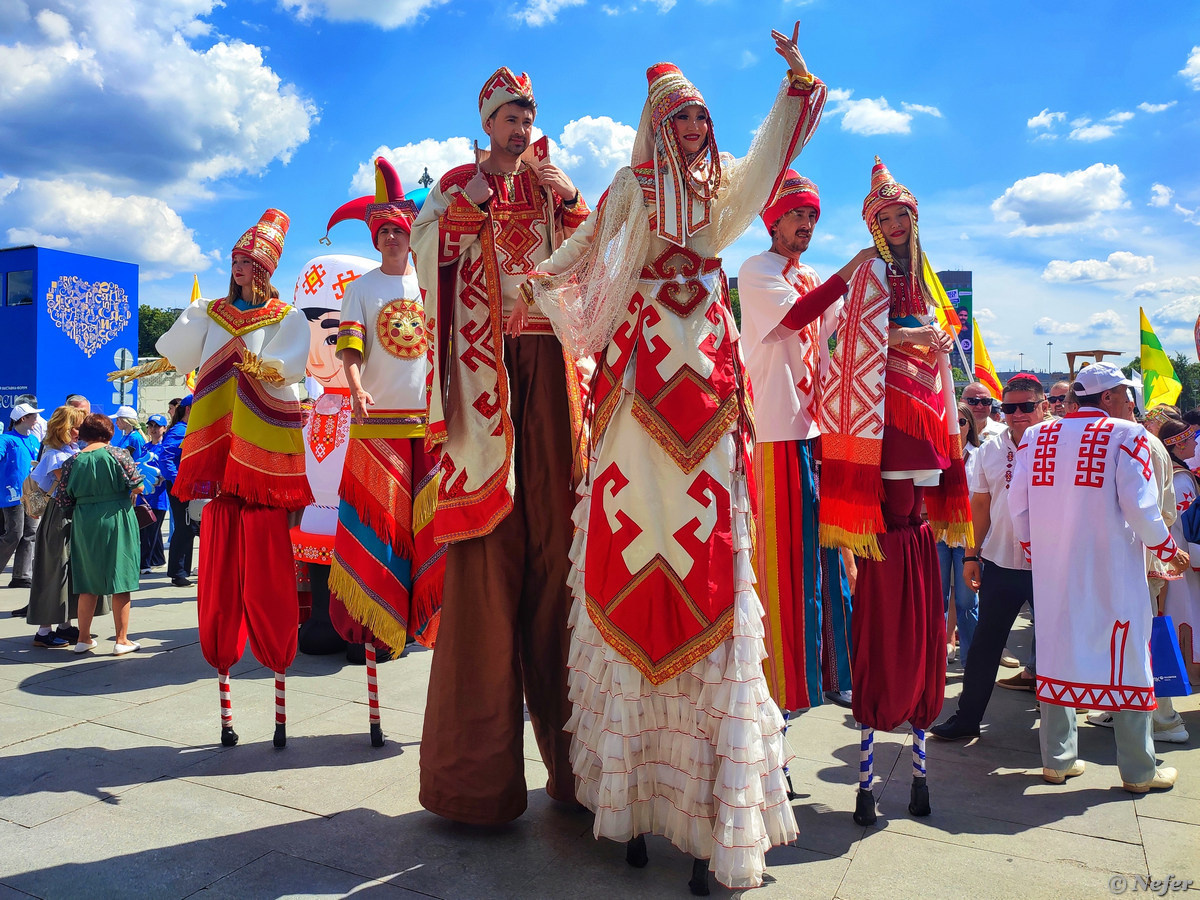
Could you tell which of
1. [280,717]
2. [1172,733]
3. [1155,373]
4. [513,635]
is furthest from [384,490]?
[1155,373]

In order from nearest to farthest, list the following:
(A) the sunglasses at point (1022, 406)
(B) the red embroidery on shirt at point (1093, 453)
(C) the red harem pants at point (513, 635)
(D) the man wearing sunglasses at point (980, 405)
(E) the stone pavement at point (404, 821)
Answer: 1. (E) the stone pavement at point (404, 821)
2. (C) the red harem pants at point (513, 635)
3. (B) the red embroidery on shirt at point (1093, 453)
4. (A) the sunglasses at point (1022, 406)
5. (D) the man wearing sunglasses at point (980, 405)

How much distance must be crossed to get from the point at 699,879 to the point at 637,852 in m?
0.25

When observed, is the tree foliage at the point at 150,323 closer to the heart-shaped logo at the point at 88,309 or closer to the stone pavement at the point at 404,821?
the heart-shaped logo at the point at 88,309

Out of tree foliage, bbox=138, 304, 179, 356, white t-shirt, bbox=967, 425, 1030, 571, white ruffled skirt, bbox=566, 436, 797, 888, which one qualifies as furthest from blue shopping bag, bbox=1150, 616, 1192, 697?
tree foliage, bbox=138, 304, 179, 356

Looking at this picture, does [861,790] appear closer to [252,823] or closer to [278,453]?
[252,823]

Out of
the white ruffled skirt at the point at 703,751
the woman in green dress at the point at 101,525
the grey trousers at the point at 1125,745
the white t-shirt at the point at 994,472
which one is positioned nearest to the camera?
the white ruffled skirt at the point at 703,751

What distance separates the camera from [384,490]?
4176 mm

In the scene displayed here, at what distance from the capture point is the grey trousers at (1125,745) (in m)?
3.61

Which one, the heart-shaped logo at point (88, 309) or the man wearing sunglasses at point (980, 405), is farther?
the heart-shaped logo at point (88, 309)

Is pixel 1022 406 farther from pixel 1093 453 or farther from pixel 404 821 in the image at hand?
pixel 404 821

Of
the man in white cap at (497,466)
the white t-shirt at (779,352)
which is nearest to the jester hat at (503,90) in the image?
the man in white cap at (497,466)

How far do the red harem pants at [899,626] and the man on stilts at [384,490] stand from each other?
1.96 meters

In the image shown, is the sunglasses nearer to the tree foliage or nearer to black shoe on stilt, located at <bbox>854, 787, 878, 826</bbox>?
black shoe on stilt, located at <bbox>854, 787, 878, 826</bbox>

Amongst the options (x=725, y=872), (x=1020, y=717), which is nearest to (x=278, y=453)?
(x=725, y=872)
